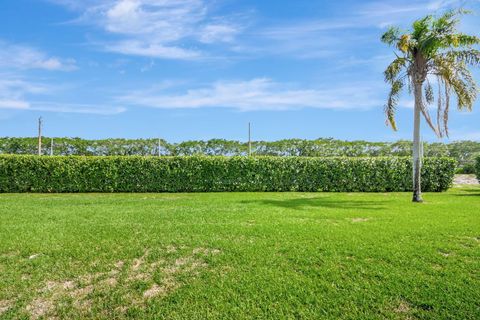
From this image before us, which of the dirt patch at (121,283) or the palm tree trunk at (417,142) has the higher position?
the palm tree trunk at (417,142)

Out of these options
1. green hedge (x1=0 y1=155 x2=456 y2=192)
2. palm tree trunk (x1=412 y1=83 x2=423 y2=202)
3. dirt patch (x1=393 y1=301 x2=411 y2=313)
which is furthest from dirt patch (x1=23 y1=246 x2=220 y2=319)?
green hedge (x1=0 y1=155 x2=456 y2=192)

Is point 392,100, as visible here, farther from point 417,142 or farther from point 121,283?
point 121,283

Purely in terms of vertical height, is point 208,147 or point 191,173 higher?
point 208,147

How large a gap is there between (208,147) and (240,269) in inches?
825

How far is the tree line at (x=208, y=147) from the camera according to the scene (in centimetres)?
2681

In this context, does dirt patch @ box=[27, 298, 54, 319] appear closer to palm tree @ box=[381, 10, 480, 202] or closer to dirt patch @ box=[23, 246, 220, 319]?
dirt patch @ box=[23, 246, 220, 319]

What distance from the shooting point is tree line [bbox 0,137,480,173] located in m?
26.8

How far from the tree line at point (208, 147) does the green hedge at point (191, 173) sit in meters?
6.60

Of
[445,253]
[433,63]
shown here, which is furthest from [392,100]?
[445,253]

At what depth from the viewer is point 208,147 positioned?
26.5m

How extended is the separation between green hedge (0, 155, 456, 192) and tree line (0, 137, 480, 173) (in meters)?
6.60

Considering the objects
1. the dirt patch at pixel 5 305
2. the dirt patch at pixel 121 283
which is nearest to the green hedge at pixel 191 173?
the dirt patch at pixel 121 283

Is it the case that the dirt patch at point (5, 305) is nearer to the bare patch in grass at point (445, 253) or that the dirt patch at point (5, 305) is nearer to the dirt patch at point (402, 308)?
the dirt patch at point (402, 308)

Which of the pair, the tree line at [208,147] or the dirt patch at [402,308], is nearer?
the dirt patch at [402,308]
